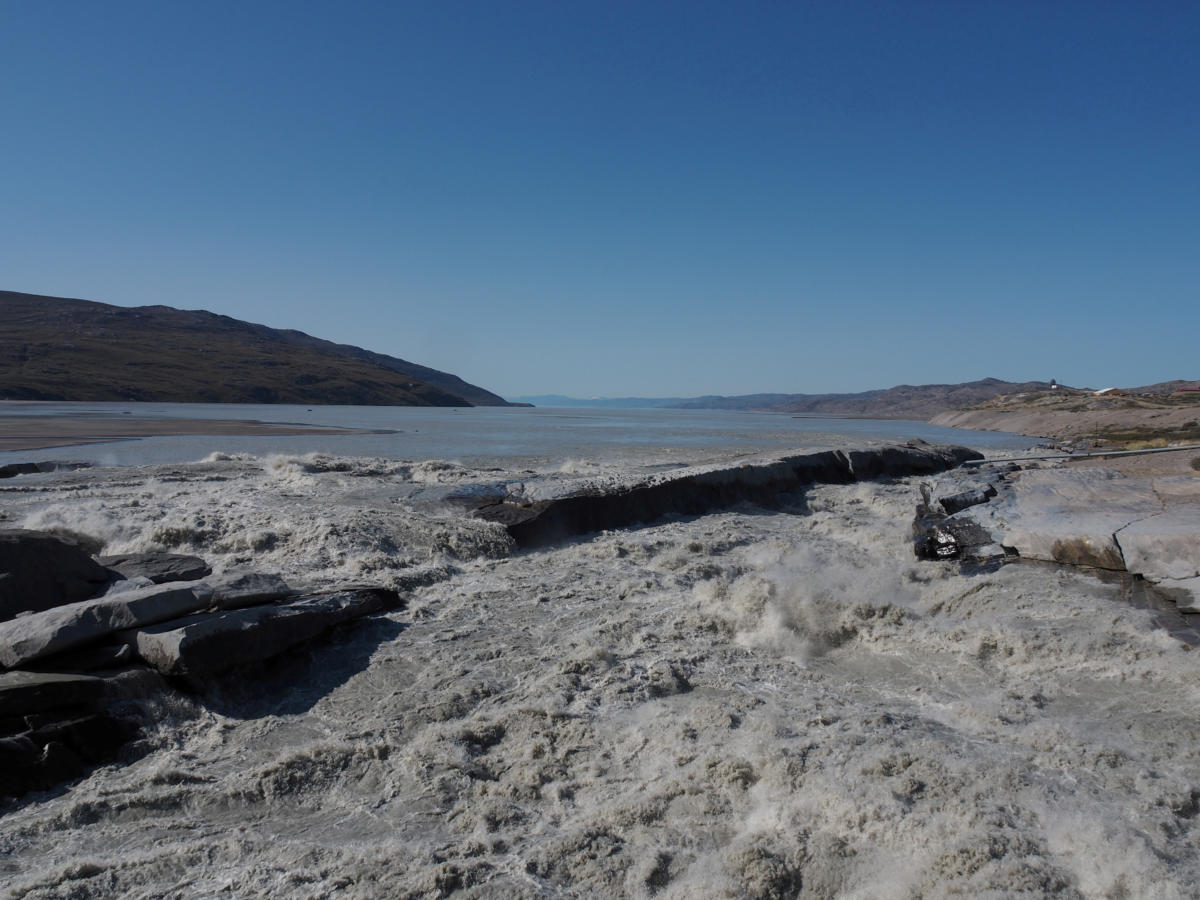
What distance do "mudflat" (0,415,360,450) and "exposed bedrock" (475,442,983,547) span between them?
2329cm

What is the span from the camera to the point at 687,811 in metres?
5.06

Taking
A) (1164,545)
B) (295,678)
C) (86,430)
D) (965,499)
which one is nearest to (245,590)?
(295,678)

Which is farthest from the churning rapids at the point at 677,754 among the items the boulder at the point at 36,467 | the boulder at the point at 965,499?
the boulder at the point at 36,467

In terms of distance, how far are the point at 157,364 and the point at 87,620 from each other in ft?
419

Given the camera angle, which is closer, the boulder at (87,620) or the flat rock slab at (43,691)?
the flat rock slab at (43,691)

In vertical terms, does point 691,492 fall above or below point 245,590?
above

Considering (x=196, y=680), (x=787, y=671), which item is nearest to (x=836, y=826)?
(x=787, y=671)

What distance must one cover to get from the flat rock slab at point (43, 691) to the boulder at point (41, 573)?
2550 mm

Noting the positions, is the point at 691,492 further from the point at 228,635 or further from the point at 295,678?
the point at 228,635

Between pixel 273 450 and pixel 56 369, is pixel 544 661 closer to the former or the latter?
pixel 273 450

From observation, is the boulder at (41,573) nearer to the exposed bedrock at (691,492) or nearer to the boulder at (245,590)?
the boulder at (245,590)

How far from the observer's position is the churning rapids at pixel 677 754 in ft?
14.4

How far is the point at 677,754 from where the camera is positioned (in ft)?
18.9

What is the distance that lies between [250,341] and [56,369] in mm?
91861
